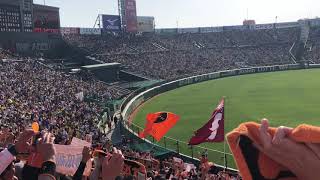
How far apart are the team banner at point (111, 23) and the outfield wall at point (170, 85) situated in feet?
61.5

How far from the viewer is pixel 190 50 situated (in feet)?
272

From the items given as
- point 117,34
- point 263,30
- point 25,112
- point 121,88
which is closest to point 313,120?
point 25,112

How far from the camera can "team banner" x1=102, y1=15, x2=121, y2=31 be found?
74444 millimetres

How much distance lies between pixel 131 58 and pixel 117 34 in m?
10.8

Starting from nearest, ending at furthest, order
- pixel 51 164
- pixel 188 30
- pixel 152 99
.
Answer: pixel 51 164, pixel 152 99, pixel 188 30

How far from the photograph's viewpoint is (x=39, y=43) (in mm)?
59188

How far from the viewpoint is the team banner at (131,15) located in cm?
7594

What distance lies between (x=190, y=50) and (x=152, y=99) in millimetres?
36689

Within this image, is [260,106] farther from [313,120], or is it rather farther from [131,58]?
[131,58]

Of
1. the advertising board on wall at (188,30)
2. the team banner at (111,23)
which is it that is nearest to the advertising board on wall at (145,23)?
the team banner at (111,23)

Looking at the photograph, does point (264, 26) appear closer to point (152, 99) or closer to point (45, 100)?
point (152, 99)

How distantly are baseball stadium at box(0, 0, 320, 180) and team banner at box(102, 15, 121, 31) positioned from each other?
170 mm

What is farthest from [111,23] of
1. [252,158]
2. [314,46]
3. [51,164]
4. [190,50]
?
[252,158]

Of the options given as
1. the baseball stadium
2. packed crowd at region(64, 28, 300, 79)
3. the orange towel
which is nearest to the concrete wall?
the baseball stadium
